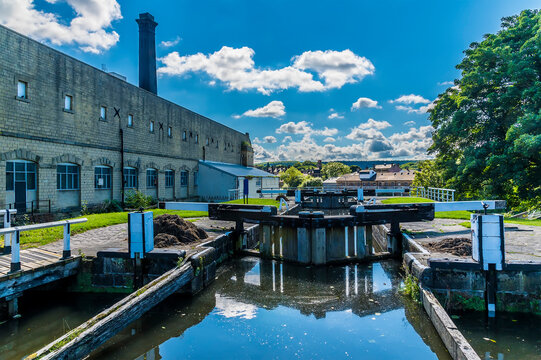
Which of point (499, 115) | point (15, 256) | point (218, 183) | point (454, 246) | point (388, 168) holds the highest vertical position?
point (388, 168)

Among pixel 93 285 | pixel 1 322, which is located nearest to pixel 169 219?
pixel 93 285

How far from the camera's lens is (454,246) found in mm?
7039

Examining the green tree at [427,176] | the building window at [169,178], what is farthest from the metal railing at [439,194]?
→ the building window at [169,178]

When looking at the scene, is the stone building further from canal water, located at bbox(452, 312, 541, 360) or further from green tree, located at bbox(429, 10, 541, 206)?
green tree, located at bbox(429, 10, 541, 206)

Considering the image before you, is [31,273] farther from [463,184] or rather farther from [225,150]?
[225,150]

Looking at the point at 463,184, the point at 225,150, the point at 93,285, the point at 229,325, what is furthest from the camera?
the point at 225,150

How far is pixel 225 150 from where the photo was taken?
36.1m

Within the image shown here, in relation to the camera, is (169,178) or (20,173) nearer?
(20,173)

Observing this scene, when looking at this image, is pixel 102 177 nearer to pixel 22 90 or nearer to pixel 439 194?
pixel 22 90

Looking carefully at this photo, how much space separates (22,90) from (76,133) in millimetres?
3019

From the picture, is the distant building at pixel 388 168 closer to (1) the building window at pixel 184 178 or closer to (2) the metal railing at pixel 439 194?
(2) the metal railing at pixel 439 194

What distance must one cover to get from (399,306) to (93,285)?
636 cm

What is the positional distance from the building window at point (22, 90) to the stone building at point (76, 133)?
Answer: 3 centimetres

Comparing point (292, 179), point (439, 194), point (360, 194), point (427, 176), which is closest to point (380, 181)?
point (292, 179)
